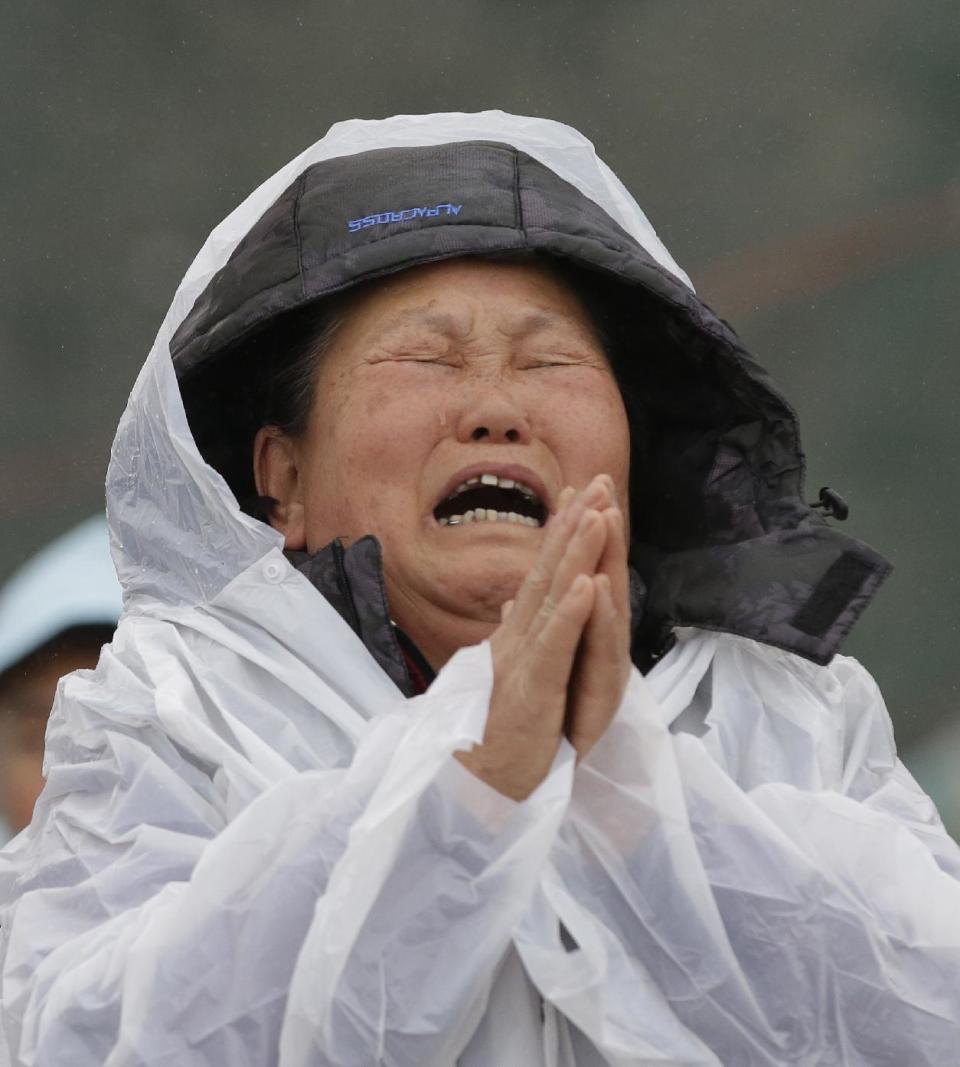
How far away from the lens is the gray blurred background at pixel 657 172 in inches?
131

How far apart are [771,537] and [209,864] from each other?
72 cm

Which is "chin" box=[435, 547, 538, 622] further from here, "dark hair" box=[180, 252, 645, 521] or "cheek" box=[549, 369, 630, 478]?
"dark hair" box=[180, 252, 645, 521]

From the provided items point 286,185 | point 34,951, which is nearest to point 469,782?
point 34,951

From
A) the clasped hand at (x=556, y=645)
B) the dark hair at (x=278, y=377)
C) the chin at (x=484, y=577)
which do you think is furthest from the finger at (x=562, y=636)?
the dark hair at (x=278, y=377)

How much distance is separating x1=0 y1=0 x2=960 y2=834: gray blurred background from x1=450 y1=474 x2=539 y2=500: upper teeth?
1613 millimetres

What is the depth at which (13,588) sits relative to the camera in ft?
10.5

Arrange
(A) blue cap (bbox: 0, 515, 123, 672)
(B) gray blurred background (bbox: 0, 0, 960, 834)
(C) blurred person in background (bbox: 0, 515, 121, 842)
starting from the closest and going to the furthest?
(C) blurred person in background (bbox: 0, 515, 121, 842) → (A) blue cap (bbox: 0, 515, 123, 672) → (B) gray blurred background (bbox: 0, 0, 960, 834)

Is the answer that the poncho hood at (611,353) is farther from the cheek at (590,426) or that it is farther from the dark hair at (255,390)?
the cheek at (590,426)

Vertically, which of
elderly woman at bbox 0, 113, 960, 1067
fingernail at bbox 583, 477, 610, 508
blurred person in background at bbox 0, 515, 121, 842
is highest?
fingernail at bbox 583, 477, 610, 508

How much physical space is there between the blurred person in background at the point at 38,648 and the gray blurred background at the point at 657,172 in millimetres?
196

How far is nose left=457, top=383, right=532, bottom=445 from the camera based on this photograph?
5.89 ft

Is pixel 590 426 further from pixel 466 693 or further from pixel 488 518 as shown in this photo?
pixel 466 693

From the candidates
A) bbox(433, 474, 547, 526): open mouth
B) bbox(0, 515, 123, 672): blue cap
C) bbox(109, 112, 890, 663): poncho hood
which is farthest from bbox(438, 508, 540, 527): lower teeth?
bbox(0, 515, 123, 672): blue cap

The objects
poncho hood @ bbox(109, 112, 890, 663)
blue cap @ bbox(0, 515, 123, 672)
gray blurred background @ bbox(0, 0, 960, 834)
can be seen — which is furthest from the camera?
gray blurred background @ bbox(0, 0, 960, 834)
